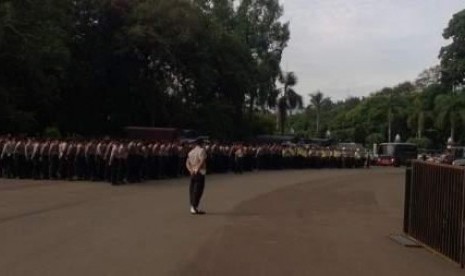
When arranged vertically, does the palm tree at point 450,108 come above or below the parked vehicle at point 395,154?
above

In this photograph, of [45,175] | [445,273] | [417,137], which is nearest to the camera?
[445,273]

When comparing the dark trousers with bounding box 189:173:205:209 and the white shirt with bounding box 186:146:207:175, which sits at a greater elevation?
the white shirt with bounding box 186:146:207:175

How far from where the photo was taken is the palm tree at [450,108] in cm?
8988

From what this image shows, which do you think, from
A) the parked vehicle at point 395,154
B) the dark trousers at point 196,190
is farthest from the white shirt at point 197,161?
the parked vehicle at point 395,154

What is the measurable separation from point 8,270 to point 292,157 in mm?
47582

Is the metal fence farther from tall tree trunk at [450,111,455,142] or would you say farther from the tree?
tall tree trunk at [450,111,455,142]

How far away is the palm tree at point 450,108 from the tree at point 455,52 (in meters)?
8.00

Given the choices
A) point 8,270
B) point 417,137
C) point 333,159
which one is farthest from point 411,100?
point 8,270

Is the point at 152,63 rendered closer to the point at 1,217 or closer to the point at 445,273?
the point at 1,217

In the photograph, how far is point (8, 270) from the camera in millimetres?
10430

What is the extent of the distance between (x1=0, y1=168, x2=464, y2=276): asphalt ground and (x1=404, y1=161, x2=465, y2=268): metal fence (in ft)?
1.04

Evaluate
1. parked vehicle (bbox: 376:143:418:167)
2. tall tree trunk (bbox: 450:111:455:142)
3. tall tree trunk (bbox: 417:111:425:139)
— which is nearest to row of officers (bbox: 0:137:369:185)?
parked vehicle (bbox: 376:143:418:167)

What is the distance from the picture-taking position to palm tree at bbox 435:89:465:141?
295 feet

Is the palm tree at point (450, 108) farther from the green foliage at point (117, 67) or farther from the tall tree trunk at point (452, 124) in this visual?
the green foliage at point (117, 67)
